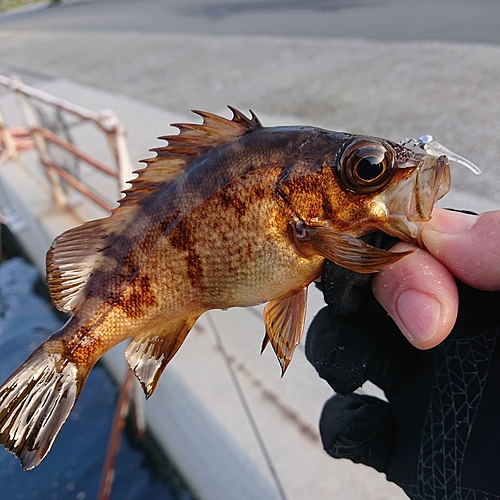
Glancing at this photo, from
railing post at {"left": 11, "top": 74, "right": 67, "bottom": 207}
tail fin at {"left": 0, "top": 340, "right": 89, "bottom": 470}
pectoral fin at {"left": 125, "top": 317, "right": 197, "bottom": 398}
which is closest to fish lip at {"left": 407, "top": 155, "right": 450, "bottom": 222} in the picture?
pectoral fin at {"left": 125, "top": 317, "right": 197, "bottom": 398}

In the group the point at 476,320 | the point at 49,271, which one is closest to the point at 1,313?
the point at 49,271

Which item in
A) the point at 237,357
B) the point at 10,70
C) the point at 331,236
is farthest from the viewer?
the point at 10,70

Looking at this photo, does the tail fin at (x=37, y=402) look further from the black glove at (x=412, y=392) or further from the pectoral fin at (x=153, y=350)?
the black glove at (x=412, y=392)

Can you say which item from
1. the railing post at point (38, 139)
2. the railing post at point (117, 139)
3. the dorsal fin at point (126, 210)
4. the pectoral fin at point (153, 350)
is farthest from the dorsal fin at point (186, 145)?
the railing post at point (38, 139)

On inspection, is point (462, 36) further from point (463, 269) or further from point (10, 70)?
point (10, 70)

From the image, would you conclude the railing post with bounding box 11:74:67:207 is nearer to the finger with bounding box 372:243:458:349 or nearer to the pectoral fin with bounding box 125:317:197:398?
the pectoral fin with bounding box 125:317:197:398

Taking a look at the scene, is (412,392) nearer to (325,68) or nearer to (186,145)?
(186,145)

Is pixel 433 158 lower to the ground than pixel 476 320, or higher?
higher

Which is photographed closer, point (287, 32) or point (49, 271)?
point (49, 271)
